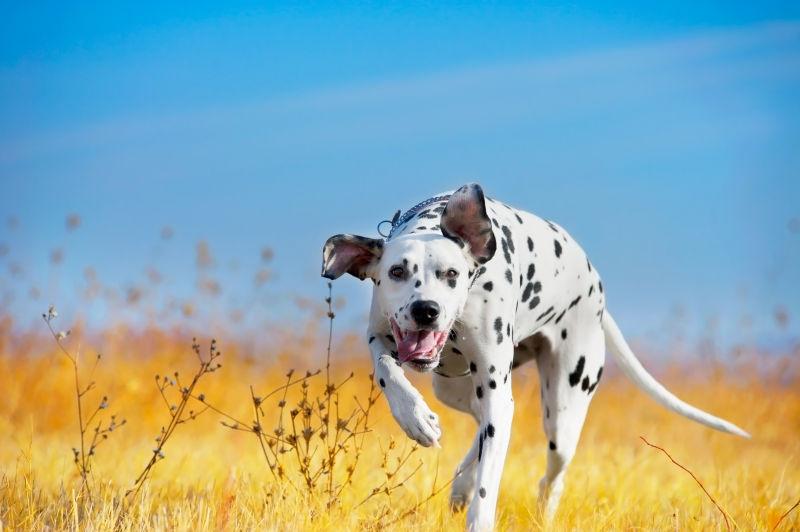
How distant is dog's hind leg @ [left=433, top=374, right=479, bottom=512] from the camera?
6305mm

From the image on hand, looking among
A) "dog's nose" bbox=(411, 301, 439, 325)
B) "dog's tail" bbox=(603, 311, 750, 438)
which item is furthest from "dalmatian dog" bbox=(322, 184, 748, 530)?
"dog's tail" bbox=(603, 311, 750, 438)

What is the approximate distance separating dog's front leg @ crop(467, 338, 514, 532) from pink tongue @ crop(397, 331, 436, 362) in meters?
0.51

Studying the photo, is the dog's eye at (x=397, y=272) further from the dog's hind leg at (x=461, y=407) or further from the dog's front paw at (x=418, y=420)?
the dog's hind leg at (x=461, y=407)

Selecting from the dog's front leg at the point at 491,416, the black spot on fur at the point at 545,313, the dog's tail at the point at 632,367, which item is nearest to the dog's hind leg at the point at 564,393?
the black spot on fur at the point at 545,313

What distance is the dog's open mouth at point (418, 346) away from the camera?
16.3 ft

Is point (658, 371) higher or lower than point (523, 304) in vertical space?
lower

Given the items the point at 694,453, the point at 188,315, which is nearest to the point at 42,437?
the point at 188,315

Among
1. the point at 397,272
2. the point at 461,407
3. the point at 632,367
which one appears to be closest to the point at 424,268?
the point at 397,272

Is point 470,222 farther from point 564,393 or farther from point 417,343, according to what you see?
point 564,393

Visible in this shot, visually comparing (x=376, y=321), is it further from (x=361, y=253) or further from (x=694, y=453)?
(x=694, y=453)

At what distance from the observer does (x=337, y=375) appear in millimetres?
11203

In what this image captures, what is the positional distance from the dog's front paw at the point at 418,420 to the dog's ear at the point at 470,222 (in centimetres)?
88

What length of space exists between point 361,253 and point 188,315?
19.1 ft

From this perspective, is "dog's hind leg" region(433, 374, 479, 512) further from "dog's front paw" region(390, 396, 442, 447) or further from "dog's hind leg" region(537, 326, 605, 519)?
"dog's front paw" region(390, 396, 442, 447)
